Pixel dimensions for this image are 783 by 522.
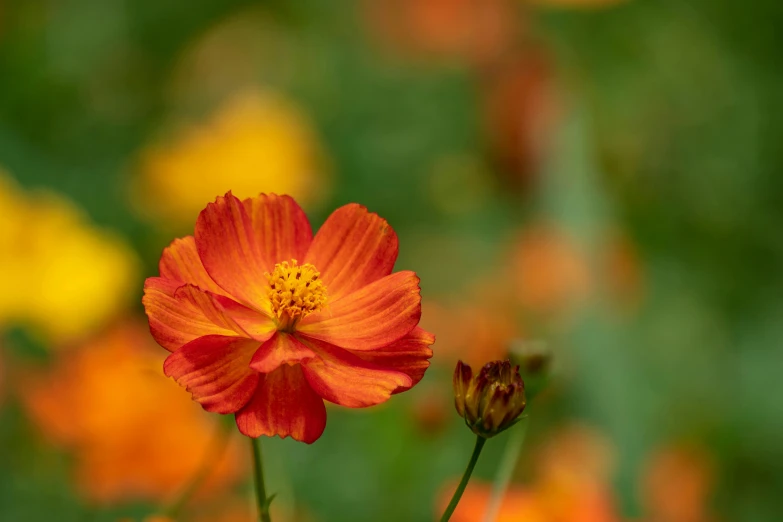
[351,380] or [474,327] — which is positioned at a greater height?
[474,327]

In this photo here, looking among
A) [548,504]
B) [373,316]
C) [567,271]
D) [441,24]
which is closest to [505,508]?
[548,504]

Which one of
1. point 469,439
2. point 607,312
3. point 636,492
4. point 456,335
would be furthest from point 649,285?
point 636,492

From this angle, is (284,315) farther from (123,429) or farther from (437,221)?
(437,221)

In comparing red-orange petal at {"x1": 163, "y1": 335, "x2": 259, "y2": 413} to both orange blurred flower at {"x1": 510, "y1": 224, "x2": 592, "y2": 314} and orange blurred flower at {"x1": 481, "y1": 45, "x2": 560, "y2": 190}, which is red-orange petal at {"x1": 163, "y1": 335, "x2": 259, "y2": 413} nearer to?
orange blurred flower at {"x1": 510, "y1": 224, "x2": 592, "y2": 314}

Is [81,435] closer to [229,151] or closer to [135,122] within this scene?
[229,151]

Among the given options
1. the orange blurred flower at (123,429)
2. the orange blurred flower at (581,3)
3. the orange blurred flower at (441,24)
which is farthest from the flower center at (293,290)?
the orange blurred flower at (441,24)
